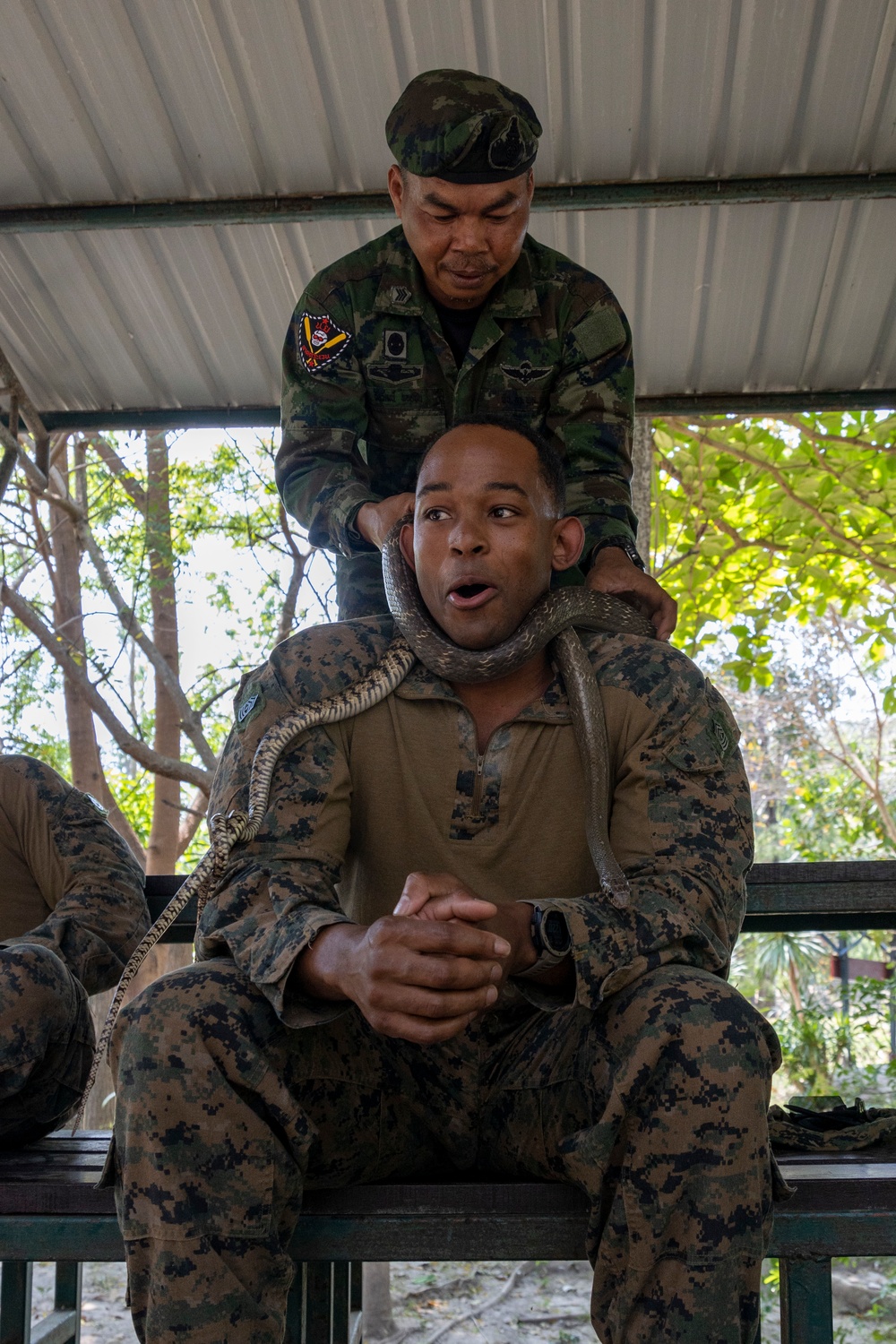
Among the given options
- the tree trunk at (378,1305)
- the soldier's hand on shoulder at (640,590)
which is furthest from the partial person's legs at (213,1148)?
the tree trunk at (378,1305)

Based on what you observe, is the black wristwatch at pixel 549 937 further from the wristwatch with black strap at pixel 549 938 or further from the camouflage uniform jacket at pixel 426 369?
the camouflage uniform jacket at pixel 426 369

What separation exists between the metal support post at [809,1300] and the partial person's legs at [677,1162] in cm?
27

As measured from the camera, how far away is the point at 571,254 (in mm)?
4668

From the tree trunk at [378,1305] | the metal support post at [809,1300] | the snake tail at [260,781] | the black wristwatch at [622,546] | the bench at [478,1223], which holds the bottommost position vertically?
the tree trunk at [378,1305]

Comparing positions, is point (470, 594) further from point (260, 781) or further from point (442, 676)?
point (260, 781)

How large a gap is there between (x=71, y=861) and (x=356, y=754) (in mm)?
1332

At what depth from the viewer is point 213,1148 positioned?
1770 mm

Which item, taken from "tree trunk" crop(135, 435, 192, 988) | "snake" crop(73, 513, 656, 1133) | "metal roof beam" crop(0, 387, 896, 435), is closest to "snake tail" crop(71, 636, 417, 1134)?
"snake" crop(73, 513, 656, 1133)

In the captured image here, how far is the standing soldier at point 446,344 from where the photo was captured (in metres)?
2.90

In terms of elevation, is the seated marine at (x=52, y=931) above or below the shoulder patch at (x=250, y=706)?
below

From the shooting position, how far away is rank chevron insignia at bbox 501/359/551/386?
313 cm

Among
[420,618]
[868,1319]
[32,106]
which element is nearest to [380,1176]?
[420,618]

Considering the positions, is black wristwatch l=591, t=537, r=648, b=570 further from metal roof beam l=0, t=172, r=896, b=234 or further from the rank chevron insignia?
metal roof beam l=0, t=172, r=896, b=234

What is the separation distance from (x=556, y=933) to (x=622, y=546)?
116 cm
